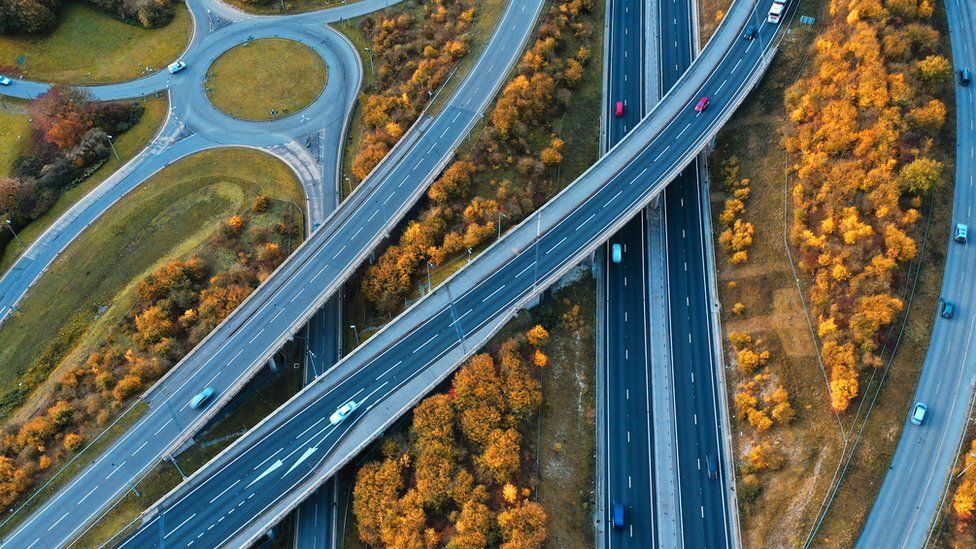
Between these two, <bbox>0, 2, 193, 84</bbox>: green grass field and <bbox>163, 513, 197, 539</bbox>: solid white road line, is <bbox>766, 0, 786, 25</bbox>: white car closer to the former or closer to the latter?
<bbox>0, 2, 193, 84</bbox>: green grass field

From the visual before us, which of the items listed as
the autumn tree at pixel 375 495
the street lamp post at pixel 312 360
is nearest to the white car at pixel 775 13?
the street lamp post at pixel 312 360

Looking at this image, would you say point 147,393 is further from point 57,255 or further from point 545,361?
point 545,361

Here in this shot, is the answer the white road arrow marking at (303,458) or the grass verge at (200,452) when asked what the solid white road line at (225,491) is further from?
the grass verge at (200,452)

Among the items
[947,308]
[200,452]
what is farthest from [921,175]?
[200,452]

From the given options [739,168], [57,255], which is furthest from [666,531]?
[57,255]

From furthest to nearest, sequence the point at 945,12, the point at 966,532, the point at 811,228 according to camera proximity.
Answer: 1. the point at 945,12
2. the point at 811,228
3. the point at 966,532

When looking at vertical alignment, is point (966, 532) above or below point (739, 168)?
below
